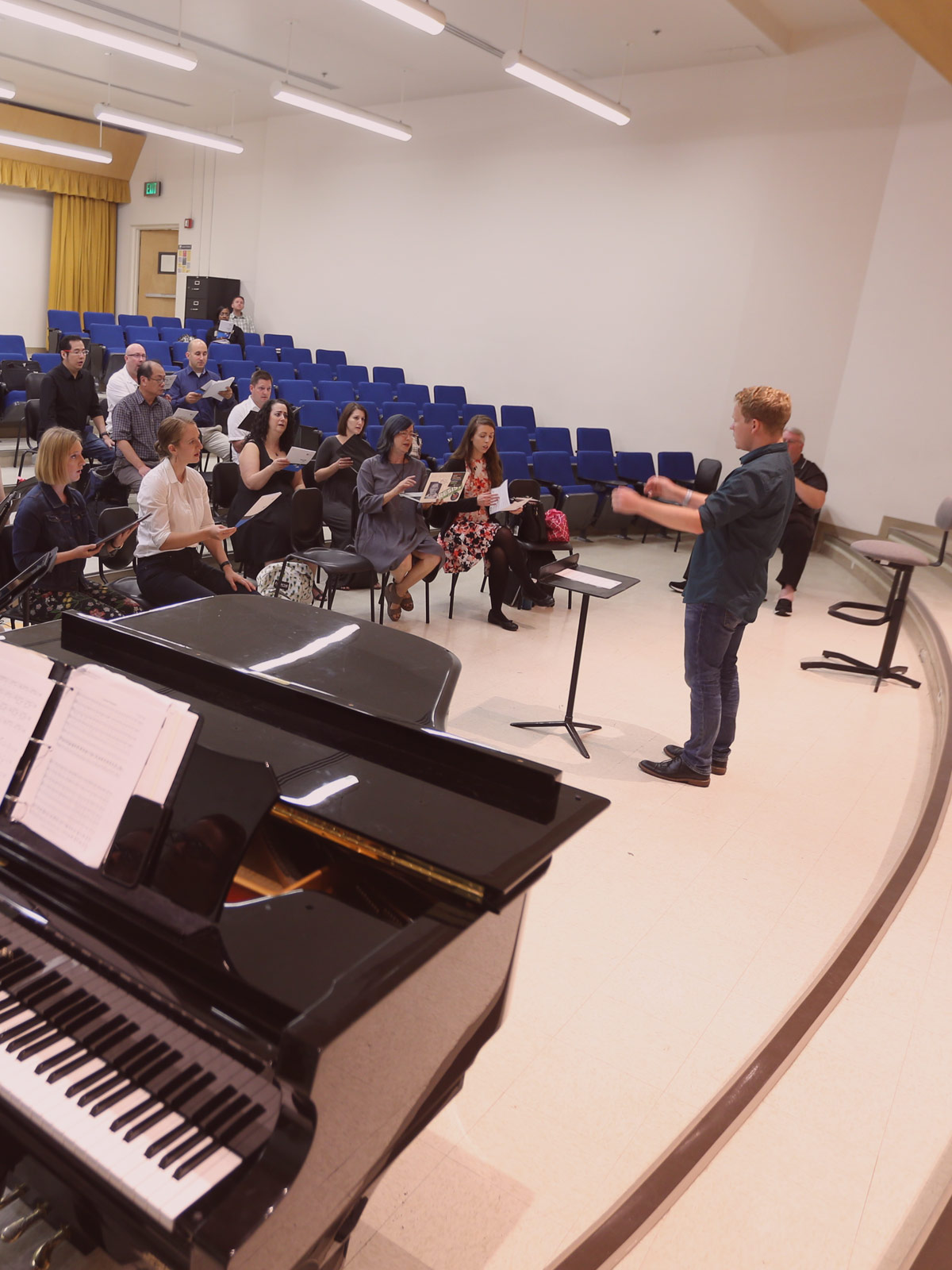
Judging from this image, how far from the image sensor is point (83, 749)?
146 centimetres

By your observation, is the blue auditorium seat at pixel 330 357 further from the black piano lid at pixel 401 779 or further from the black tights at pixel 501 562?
the black piano lid at pixel 401 779

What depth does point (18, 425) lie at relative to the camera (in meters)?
8.52

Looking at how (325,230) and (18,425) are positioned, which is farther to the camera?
(325,230)

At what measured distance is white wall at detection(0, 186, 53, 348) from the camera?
15.2 meters

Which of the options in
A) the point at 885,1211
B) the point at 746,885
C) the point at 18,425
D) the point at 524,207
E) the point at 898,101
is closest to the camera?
the point at 885,1211

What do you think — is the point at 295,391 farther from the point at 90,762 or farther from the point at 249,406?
the point at 90,762

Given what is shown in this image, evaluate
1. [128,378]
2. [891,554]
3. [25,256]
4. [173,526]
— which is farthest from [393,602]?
[25,256]

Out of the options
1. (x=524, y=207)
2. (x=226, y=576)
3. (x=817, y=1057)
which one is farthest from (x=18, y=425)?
(x=817, y=1057)

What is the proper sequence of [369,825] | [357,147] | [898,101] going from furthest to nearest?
[357,147] < [898,101] < [369,825]

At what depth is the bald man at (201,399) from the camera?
7.18m

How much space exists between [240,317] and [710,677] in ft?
38.1

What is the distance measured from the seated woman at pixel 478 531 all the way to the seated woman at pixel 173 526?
184 cm

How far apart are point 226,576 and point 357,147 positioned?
10.2 metres

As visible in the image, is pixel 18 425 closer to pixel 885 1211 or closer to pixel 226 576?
pixel 226 576
